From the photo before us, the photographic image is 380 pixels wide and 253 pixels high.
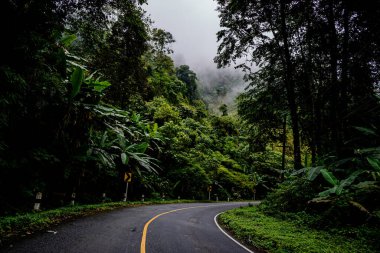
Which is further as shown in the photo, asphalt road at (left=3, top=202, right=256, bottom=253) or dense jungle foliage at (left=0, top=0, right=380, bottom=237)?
dense jungle foliage at (left=0, top=0, right=380, bottom=237)

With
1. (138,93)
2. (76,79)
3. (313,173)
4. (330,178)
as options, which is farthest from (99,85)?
(330,178)

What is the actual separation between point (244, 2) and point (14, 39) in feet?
29.2

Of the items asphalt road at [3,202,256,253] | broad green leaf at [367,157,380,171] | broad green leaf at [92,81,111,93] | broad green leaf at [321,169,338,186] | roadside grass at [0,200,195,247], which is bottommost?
asphalt road at [3,202,256,253]

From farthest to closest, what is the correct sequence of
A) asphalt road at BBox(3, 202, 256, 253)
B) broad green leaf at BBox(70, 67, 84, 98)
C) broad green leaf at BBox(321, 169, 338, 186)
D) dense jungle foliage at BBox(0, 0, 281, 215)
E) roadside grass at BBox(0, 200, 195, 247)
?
broad green leaf at BBox(321, 169, 338, 186)
broad green leaf at BBox(70, 67, 84, 98)
roadside grass at BBox(0, 200, 195, 247)
dense jungle foliage at BBox(0, 0, 281, 215)
asphalt road at BBox(3, 202, 256, 253)

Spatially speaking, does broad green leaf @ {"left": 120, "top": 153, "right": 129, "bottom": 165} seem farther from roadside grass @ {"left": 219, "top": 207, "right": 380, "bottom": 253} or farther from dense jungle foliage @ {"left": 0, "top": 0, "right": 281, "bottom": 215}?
roadside grass @ {"left": 219, "top": 207, "right": 380, "bottom": 253}

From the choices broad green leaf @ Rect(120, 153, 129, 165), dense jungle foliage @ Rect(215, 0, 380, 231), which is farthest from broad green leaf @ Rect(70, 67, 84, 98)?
dense jungle foliage @ Rect(215, 0, 380, 231)

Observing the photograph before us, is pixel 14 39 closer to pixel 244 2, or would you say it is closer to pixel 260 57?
pixel 244 2

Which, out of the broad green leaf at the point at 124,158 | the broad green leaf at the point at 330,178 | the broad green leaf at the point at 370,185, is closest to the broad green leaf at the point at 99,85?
the broad green leaf at the point at 124,158

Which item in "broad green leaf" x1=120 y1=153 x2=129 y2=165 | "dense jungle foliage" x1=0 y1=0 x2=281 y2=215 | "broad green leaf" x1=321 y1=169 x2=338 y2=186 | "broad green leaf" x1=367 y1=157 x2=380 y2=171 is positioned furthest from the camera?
"broad green leaf" x1=120 y1=153 x2=129 y2=165

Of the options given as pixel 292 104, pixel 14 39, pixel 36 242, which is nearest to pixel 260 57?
pixel 292 104

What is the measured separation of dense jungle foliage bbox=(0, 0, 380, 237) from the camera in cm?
616

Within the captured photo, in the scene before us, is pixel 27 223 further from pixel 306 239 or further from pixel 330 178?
pixel 330 178

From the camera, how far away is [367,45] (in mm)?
9508

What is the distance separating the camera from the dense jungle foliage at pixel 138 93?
6164 millimetres
